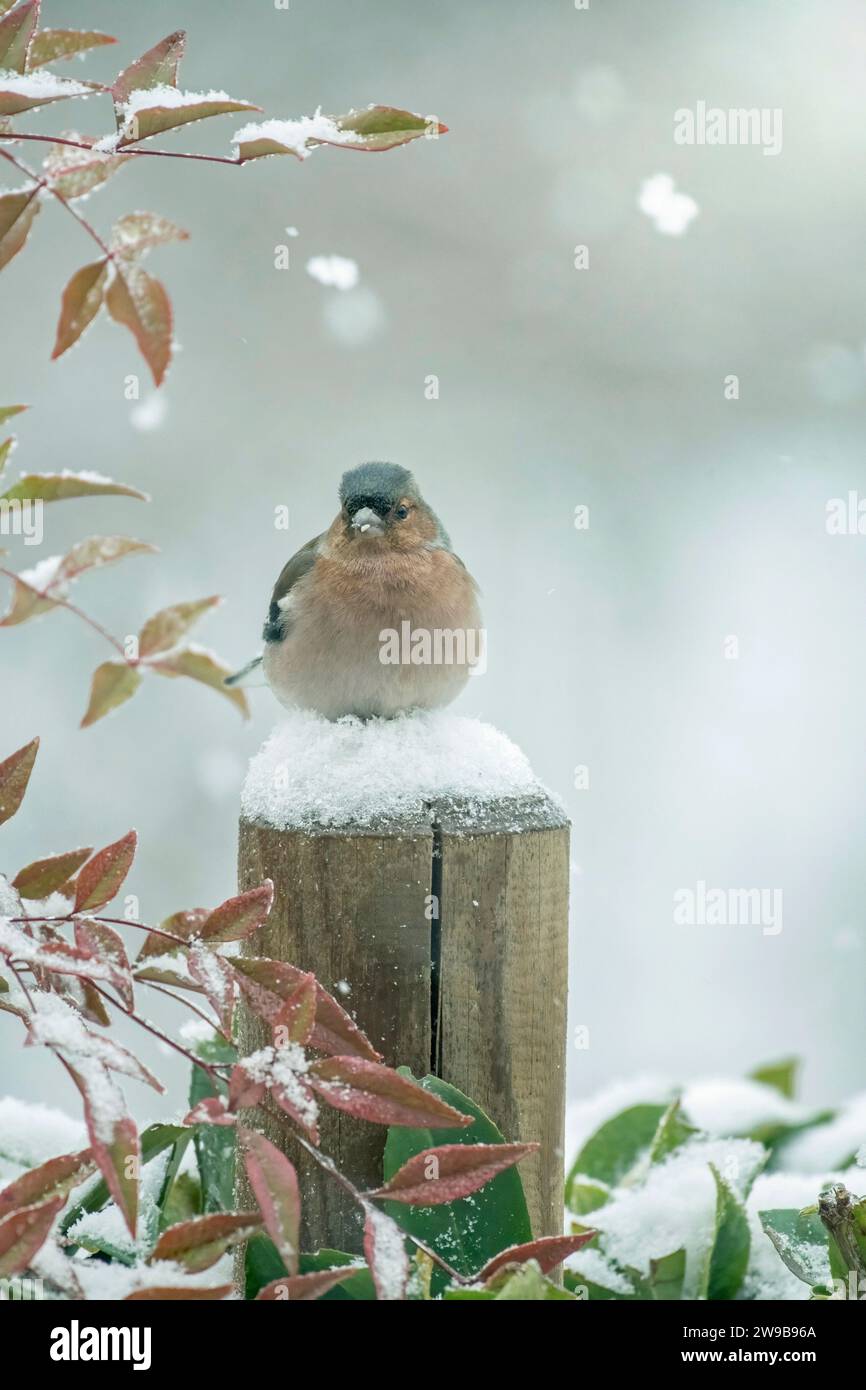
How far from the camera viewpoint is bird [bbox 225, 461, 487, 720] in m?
2.00

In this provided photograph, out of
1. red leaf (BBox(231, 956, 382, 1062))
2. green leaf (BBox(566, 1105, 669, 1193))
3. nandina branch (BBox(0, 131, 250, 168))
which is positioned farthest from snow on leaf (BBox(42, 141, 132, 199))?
green leaf (BBox(566, 1105, 669, 1193))

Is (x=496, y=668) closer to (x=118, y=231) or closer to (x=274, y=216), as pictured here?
(x=274, y=216)

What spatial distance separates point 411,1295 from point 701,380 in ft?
10.3

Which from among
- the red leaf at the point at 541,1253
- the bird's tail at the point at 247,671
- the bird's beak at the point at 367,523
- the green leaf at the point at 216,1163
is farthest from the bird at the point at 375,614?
the red leaf at the point at 541,1253

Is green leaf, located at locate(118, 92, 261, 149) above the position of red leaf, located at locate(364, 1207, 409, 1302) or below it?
above

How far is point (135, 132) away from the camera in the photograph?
0.94m

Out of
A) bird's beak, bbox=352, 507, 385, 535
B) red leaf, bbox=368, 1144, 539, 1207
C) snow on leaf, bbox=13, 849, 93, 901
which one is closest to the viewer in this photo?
red leaf, bbox=368, 1144, 539, 1207

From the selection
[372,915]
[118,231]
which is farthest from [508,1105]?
[118,231]

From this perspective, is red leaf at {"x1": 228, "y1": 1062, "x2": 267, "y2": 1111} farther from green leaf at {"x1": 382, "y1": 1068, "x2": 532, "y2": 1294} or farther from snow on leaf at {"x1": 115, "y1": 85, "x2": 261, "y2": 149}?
snow on leaf at {"x1": 115, "y1": 85, "x2": 261, "y2": 149}

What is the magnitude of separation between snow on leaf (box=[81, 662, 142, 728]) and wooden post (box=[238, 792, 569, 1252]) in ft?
2.09

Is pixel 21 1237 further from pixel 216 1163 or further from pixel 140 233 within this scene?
pixel 216 1163

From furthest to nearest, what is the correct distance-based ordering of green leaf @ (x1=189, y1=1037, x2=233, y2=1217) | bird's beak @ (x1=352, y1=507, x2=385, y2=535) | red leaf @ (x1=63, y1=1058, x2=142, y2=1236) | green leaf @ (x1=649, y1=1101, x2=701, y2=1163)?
bird's beak @ (x1=352, y1=507, x2=385, y2=535), green leaf @ (x1=649, y1=1101, x2=701, y2=1163), green leaf @ (x1=189, y1=1037, x2=233, y2=1217), red leaf @ (x1=63, y1=1058, x2=142, y2=1236)

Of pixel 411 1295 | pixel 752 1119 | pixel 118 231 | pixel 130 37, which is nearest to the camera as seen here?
pixel 118 231

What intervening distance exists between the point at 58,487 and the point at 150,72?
14.0 inches
